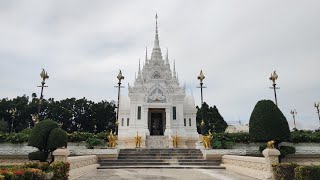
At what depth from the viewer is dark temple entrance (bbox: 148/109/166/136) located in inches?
1267

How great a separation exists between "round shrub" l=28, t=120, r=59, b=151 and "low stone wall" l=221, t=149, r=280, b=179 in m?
10.5

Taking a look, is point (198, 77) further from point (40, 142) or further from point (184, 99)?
point (40, 142)

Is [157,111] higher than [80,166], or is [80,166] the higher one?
[157,111]

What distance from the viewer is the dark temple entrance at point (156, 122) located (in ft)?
106

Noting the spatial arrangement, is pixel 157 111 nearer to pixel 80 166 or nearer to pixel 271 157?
pixel 80 166

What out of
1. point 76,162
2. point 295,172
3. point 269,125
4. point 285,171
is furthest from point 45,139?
point 269,125

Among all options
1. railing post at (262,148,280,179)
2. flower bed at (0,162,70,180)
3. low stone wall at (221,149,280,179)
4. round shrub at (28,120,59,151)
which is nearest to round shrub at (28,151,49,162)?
round shrub at (28,120,59,151)

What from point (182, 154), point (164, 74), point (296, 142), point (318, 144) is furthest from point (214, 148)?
point (164, 74)

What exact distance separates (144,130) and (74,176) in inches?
714

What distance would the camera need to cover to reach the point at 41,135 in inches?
591

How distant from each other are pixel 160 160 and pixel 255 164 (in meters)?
6.82

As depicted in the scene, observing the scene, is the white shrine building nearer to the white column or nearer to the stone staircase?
the white column

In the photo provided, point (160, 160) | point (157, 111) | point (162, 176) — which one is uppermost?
point (157, 111)

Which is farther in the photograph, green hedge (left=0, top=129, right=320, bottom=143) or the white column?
the white column
